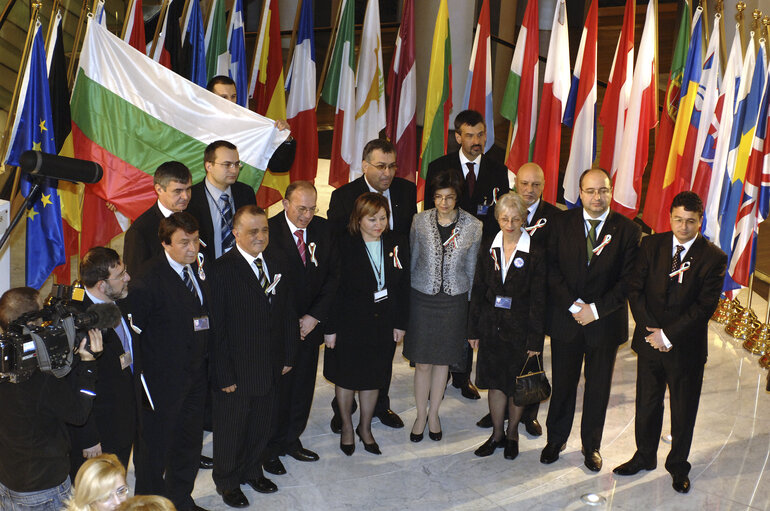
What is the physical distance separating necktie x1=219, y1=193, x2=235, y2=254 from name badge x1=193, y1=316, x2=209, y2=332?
3.10 ft

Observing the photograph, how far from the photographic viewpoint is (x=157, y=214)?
4844 mm

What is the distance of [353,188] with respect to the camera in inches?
228

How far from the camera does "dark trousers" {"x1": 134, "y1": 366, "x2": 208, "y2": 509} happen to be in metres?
4.41

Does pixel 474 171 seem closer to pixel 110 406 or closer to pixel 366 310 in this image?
pixel 366 310

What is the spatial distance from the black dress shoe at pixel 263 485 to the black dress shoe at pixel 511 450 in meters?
1.50

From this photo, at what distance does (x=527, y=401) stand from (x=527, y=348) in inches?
12.7

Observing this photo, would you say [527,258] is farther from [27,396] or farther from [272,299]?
[27,396]

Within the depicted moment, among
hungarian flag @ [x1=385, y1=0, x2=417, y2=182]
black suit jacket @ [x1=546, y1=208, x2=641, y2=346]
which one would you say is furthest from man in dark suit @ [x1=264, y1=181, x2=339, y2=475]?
hungarian flag @ [x1=385, y1=0, x2=417, y2=182]

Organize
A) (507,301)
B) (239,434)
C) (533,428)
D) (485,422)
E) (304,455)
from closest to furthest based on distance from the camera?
(239,434) → (507,301) → (304,455) → (533,428) → (485,422)

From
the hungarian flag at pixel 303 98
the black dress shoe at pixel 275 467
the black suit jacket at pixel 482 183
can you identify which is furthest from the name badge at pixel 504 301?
the hungarian flag at pixel 303 98

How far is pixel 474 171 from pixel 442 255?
3.25 ft

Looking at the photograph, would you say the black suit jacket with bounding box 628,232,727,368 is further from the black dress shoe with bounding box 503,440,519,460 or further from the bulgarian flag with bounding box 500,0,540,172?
the bulgarian flag with bounding box 500,0,540,172

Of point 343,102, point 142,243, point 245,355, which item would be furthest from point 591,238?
point 343,102

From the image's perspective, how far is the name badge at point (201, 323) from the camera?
4.34m
